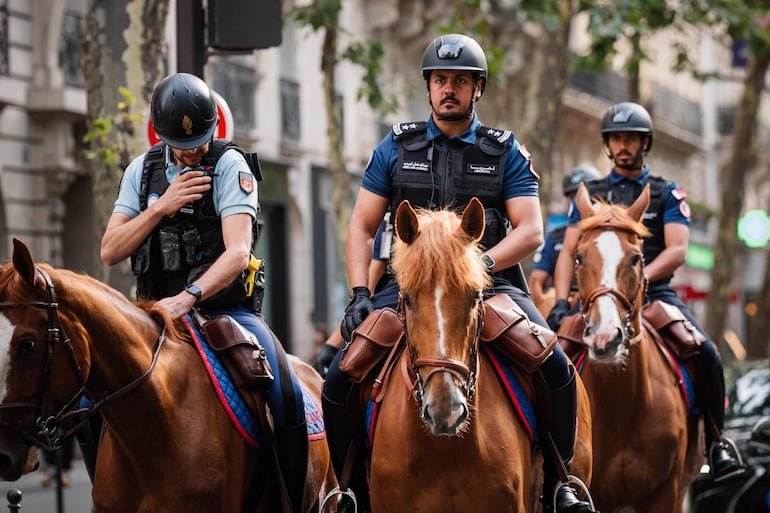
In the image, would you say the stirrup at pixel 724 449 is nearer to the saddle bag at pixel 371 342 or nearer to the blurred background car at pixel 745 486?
the blurred background car at pixel 745 486

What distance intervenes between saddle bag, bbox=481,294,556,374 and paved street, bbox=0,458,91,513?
8.79m

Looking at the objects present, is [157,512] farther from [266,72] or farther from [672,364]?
[266,72]

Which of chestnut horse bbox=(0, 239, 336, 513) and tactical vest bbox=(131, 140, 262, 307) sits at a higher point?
tactical vest bbox=(131, 140, 262, 307)

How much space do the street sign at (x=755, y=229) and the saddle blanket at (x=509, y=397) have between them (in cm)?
1952

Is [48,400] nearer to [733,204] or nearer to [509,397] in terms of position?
[509,397]

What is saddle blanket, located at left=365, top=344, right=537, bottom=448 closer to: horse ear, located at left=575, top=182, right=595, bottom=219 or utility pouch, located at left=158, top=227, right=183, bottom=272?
utility pouch, located at left=158, top=227, right=183, bottom=272

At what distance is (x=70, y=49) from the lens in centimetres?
2252

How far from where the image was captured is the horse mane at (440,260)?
19.3 ft

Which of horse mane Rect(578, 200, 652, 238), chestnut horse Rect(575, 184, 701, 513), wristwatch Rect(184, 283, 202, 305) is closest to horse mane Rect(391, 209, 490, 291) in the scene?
wristwatch Rect(184, 283, 202, 305)

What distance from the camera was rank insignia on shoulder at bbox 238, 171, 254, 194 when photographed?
22.8 ft

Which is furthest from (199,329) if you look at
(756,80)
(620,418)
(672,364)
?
(756,80)

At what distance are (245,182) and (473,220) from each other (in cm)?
137

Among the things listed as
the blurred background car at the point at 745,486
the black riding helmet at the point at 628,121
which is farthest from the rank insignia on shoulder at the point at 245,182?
the blurred background car at the point at 745,486

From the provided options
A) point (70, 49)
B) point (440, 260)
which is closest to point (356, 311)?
point (440, 260)
